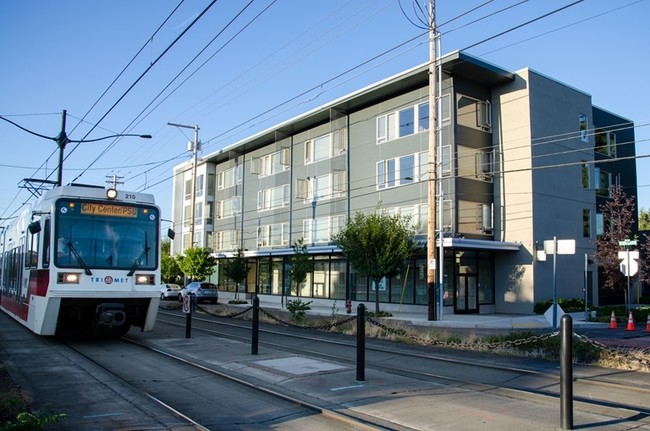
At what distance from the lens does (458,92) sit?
1216 inches

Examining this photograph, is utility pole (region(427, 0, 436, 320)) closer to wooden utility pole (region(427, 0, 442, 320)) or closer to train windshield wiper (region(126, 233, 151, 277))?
wooden utility pole (region(427, 0, 442, 320))

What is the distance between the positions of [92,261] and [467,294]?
22168 millimetres

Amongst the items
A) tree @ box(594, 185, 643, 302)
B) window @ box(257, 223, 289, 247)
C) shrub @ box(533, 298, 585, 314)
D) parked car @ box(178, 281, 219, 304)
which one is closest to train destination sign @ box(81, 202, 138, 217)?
shrub @ box(533, 298, 585, 314)

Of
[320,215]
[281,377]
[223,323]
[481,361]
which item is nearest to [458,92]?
[320,215]

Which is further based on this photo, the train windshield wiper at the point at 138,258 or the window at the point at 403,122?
the window at the point at 403,122

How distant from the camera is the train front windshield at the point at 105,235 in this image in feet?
42.7

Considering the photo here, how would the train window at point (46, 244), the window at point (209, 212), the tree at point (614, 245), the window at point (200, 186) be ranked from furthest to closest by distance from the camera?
1. the window at point (200, 186)
2. the window at point (209, 212)
3. the tree at point (614, 245)
4. the train window at point (46, 244)

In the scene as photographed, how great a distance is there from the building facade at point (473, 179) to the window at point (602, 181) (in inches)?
3.5

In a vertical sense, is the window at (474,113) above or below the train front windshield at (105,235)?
above

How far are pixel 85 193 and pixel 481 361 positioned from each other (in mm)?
9942

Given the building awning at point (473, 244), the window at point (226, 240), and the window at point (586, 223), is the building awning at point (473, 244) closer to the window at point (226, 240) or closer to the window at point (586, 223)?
the window at point (586, 223)

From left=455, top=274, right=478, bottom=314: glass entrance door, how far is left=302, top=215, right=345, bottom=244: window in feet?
31.0

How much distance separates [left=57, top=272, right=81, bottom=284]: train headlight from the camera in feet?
41.5

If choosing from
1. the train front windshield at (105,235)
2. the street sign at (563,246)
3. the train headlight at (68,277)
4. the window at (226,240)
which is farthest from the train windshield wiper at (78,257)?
the window at (226,240)
